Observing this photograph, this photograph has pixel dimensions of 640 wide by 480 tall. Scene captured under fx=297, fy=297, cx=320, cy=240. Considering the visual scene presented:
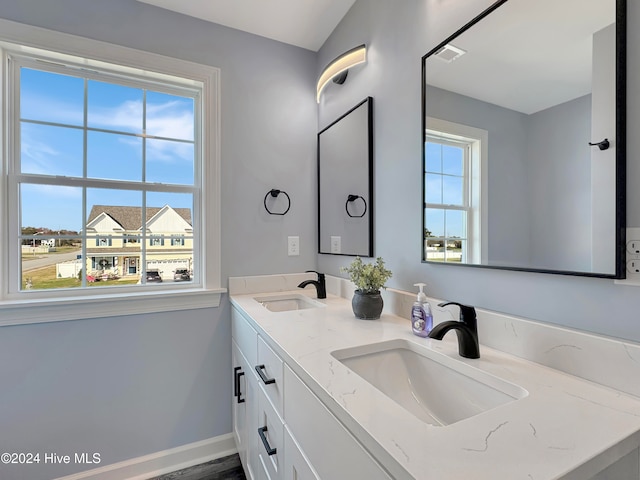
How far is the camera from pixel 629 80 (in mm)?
686

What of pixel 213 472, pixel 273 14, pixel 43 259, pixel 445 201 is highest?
pixel 273 14

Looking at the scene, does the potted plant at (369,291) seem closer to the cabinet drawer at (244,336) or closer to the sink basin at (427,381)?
the sink basin at (427,381)

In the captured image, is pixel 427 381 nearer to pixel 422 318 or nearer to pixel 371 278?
pixel 422 318

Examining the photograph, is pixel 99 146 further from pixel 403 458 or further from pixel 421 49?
pixel 403 458

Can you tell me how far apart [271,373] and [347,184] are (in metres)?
1.10

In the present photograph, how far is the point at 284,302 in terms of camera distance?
1838mm

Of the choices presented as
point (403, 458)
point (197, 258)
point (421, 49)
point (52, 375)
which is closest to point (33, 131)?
point (197, 258)

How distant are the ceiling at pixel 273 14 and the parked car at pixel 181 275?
1.49 m

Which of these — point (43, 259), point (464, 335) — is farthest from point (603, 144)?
point (43, 259)

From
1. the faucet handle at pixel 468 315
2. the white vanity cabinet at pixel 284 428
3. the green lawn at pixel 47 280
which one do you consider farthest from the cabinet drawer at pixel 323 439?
the green lawn at pixel 47 280

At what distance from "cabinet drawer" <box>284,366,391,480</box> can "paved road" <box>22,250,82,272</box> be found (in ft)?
4.70

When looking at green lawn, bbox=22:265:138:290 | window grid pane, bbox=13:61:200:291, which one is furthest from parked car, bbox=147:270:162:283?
green lawn, bbox=22:265:138:290

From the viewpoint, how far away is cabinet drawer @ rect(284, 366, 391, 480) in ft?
1.79

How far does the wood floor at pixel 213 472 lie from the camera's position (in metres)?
1.60
